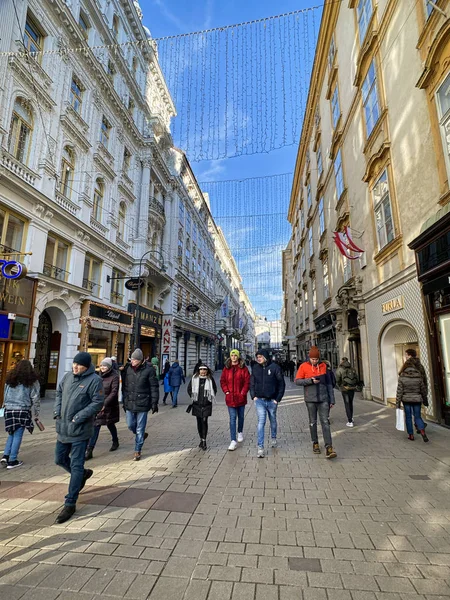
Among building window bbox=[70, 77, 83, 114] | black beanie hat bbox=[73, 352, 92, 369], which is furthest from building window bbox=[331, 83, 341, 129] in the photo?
black beanie hat bbox=[73, 352, 92, 369]

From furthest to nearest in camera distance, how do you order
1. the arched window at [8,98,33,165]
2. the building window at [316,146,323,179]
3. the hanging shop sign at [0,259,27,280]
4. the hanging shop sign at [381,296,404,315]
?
the building window at [316,146,323,179] → the arched window at [8,98,33,165] → the hanging shop sign at [0,259,27,280] → the hanging shop sign at [381,296,404,315]

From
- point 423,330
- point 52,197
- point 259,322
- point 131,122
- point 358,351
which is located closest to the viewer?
point 423,330

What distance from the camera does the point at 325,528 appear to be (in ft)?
10.7

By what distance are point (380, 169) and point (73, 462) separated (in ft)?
41.9

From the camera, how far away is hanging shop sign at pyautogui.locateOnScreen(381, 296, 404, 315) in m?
10.1

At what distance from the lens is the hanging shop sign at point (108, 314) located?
16.6 meters

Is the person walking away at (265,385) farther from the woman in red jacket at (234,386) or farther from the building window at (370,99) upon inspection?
the building window at (370,99)

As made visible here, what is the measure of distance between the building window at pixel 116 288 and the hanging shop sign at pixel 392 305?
557 inches

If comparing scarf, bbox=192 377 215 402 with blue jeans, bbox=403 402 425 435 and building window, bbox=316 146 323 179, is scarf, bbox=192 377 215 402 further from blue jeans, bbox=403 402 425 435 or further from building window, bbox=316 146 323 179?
building window, bbox=316 146 323 179

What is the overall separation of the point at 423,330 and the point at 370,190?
6607 millimetres

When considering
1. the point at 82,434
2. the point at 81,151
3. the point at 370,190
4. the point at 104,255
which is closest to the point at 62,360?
the point at 104,255

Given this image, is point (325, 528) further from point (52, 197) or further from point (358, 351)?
point (52, 197)

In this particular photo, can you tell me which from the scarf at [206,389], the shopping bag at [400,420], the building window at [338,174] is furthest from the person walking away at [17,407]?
the building window at [338,174]

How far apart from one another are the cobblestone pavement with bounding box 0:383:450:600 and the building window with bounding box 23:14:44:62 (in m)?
15.1
